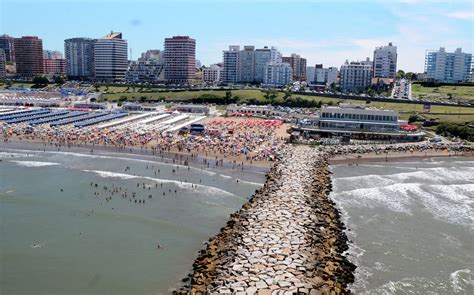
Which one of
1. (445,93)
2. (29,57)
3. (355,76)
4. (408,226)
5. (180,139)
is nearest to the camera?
(408,226)

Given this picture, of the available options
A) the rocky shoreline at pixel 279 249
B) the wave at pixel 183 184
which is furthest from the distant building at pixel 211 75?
the rocky shoreline at pixel 279 249

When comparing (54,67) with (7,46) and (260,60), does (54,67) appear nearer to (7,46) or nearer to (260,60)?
(7,46)

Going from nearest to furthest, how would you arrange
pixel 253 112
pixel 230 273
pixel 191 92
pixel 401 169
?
pixel 230 273 → pixel 401 169 → pixel 253 112 → pixel 191 92

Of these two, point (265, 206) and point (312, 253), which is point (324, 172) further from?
point (312, 253)

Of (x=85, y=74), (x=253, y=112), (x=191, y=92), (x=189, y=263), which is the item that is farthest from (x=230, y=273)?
(x=85, y=74)

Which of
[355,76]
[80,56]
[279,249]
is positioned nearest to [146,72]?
[80,56]

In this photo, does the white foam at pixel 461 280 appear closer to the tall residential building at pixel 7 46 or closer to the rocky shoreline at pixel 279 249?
the rocky shoreline at pixel 279 249

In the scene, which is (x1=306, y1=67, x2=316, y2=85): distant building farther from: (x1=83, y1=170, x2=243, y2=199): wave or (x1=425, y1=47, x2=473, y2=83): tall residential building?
(x1=83, y1=170, x2=243, y2=199): wave
